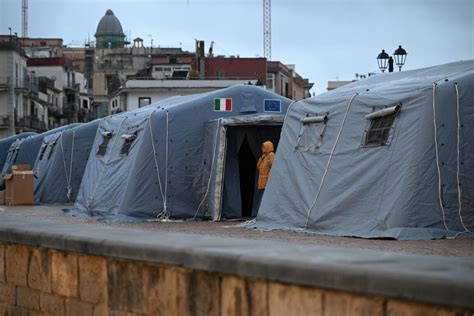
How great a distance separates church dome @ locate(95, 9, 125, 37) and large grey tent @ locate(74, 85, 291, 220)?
111 meters

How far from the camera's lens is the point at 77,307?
800 centimetres

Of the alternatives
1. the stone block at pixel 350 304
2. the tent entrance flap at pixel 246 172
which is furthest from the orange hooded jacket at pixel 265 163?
the stone block at pixel 350 304

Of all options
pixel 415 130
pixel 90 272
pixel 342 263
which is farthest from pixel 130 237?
pixel 415 130

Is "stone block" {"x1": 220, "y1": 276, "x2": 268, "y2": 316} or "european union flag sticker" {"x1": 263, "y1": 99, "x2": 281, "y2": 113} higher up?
"european union flag sticker" {"x1": 263, "y1": 99, "x2": 281, "y2": 113}

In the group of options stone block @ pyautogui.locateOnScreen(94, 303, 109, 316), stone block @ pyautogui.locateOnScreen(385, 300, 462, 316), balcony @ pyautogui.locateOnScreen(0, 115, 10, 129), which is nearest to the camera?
stone block @ pyautogui.locateOnScreen(385, 300, 462, 316)

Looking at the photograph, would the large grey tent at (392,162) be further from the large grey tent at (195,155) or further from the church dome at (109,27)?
the church dome at (109,27)

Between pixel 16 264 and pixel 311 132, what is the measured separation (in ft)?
26.6

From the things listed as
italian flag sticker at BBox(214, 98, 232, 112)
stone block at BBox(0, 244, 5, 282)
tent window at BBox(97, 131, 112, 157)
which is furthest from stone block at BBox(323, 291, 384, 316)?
tent window at BBox(97, 131, 112, 157)

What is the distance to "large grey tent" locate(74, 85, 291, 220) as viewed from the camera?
794 inches

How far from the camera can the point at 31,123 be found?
92.1m

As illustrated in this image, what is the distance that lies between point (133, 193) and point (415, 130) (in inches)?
312

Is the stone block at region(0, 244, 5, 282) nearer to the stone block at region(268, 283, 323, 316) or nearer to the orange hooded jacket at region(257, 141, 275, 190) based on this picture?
the stone block at region(268, 283, 323, 316)

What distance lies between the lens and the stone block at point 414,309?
4.71m

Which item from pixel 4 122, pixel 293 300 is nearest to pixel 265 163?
pixel 293 300
